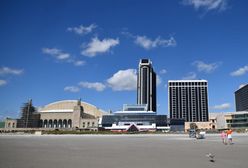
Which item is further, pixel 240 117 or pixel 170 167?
pixel 240 117

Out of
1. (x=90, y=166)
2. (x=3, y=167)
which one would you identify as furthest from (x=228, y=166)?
(x=3, y=167)

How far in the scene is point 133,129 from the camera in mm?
166375

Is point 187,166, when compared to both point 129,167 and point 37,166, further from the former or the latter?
point 37,166

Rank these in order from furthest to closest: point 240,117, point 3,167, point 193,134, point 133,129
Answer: point 240,117 → point 133,129 → point 193,134 → point 3,167

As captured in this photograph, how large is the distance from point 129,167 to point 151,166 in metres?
1.30

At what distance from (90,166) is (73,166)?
962 mm

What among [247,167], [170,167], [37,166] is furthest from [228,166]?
[37,166]

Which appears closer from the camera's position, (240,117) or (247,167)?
(247,167)

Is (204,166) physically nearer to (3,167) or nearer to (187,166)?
(187,166)

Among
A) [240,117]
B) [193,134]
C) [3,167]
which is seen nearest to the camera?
[3,167]

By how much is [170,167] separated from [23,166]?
8.22 m

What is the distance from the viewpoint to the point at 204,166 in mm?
15180

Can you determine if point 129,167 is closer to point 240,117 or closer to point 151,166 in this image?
point 151,166

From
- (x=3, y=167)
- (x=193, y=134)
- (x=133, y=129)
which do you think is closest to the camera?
(x=3, y=167)
